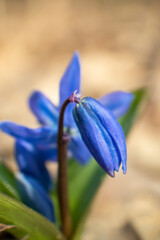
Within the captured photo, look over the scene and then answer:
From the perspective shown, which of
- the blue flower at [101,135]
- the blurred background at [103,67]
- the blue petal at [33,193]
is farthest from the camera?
the blurred background at [103,67]

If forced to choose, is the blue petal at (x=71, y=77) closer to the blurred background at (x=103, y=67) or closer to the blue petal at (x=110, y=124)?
the blue petal at (x=110, y=124)

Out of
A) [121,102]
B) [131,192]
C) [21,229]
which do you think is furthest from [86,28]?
[21,229]

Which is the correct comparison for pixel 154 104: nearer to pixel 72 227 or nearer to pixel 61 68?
pixel 61 68

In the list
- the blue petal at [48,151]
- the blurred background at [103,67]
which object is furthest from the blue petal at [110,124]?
the blurred background at [103,67]

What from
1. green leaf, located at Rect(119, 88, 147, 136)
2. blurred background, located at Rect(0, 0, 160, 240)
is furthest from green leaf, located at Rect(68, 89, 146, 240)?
blurred background, located at Rect(0, 0, 160, 240)

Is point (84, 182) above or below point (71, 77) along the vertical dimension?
below

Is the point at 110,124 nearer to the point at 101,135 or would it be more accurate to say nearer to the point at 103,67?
the point at 101,135

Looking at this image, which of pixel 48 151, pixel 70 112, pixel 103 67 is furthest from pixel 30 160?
pixel 103 67
